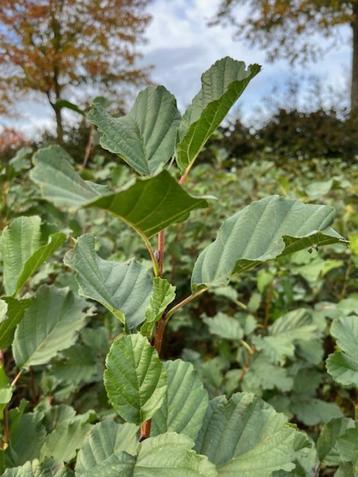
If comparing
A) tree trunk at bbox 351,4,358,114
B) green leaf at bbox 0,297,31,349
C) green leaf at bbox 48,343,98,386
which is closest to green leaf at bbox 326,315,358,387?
green leaf at bbox 0,297,31,349

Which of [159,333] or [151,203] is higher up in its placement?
[151,203]

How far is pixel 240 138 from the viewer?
9688 mm

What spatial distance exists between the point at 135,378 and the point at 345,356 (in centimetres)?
32

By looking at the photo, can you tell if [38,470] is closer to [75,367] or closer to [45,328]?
[45,328]

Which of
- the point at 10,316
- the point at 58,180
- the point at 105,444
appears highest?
the point at 58,180

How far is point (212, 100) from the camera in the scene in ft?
1.67

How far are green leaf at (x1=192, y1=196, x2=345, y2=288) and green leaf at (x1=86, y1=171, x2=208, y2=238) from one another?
9 cm

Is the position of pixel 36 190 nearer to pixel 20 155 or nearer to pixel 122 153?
pixel 20 155

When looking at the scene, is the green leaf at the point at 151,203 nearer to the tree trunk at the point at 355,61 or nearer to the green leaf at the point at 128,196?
the green leaf at the point at 128,196

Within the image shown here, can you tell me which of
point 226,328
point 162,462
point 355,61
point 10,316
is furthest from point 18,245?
point 355,61

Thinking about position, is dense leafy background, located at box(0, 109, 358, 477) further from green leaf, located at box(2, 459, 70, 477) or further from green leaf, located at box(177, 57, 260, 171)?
green leaf, located at box(177, 57, 260, 171)

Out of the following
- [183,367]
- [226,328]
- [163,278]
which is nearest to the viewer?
[163,278]

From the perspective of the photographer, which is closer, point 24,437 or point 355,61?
point 24,437

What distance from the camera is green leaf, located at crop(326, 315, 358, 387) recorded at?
2.24 ft
